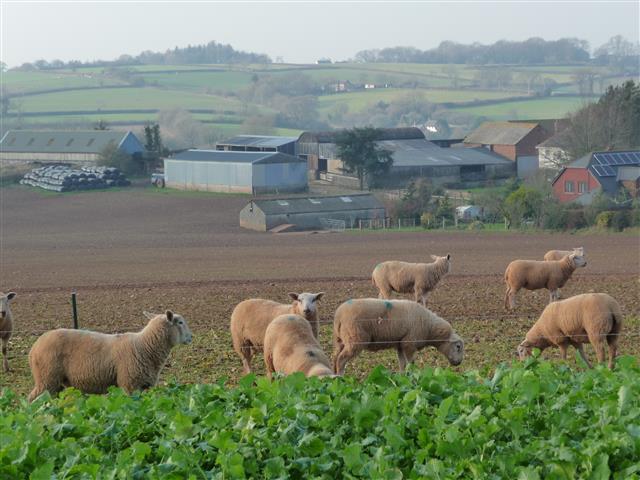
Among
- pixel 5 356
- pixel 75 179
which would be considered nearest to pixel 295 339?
pixel 5 356

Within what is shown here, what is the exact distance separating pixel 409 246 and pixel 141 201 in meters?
33.7

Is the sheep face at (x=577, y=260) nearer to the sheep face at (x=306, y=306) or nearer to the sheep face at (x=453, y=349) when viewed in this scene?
Result: the sheep face at (x=453, y=349)

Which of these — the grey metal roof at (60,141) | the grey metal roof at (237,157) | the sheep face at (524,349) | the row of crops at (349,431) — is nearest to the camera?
the row of crops at (349,431)

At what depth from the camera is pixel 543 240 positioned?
52.9m

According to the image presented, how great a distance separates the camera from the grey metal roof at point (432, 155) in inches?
3674

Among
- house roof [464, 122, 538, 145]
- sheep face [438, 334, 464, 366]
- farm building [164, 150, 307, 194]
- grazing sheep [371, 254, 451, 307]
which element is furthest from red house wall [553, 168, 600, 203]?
sheep face [438, 334, 464, 366]

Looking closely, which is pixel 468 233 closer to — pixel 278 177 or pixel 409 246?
pixel 409 246

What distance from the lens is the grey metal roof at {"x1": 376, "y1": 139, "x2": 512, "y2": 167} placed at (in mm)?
93312

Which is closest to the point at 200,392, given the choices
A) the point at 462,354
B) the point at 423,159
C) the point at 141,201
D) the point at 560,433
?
the point at 560,433

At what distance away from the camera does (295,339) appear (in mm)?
15914

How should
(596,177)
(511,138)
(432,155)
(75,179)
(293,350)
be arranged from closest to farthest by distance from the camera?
(293,350)
(596,177)
(75,179)
(432,155)
(511,138)

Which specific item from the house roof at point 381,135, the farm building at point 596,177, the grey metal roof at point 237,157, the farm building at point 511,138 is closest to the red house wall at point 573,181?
the farm building at point 596,177

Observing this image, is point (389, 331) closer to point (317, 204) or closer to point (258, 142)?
point (317, 204)

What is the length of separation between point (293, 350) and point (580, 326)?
6079 millimetres
